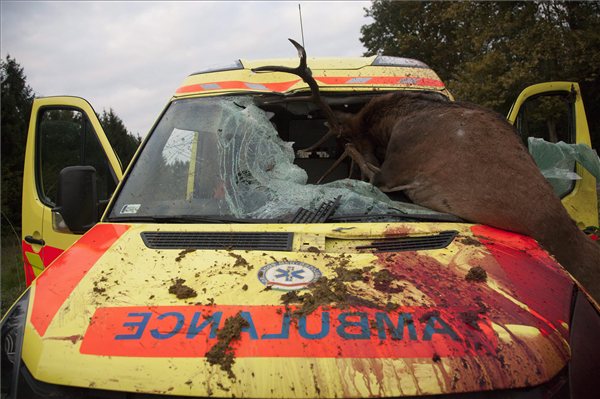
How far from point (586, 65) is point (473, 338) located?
1651cm

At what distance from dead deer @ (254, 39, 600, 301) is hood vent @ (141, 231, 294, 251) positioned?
89cm

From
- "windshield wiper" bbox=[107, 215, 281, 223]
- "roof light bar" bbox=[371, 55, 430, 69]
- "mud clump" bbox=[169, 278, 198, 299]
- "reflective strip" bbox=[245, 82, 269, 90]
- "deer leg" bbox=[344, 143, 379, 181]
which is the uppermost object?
"roof light bar" bbox=[371, 55, 430, 69]

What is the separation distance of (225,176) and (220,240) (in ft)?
2.11

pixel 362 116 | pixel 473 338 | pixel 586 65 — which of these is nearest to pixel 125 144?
pixel 586 65

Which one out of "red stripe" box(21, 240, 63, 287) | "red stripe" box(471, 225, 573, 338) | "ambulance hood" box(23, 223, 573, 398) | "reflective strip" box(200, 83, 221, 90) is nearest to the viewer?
"ambulance hood" box(23, 223, 573, 398)

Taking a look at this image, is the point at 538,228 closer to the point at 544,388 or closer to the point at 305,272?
the point at 544,388

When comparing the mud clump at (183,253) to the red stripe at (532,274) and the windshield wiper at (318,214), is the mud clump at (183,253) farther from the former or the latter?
the red stripe at (532,274)

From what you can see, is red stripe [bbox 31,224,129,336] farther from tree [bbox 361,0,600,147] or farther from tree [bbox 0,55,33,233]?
tree [bbox 0,55,33,233]

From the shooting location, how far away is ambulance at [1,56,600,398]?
156 cm

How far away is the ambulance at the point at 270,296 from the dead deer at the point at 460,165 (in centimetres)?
14

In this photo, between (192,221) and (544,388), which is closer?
(544,388)

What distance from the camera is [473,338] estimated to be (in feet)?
5.42

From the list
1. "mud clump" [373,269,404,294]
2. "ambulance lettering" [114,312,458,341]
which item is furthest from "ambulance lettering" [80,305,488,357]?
"mud clump" [373,269,404,294]

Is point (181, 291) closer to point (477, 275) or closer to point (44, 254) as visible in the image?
point (477, 275)
